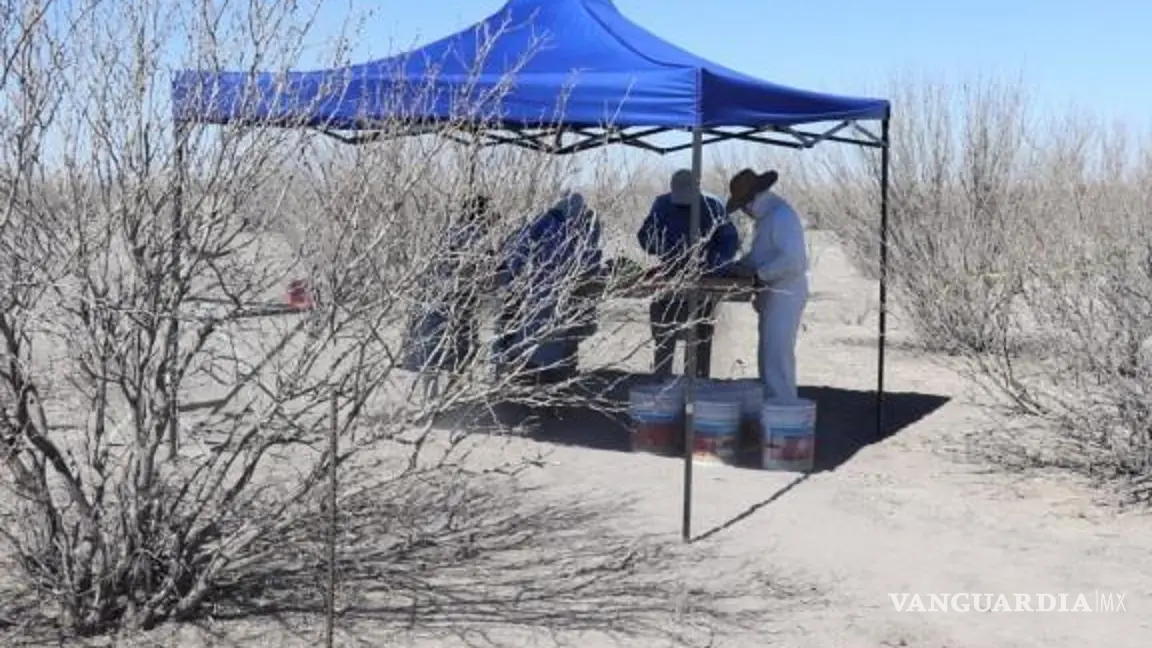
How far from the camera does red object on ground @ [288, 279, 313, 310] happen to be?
5.29 m

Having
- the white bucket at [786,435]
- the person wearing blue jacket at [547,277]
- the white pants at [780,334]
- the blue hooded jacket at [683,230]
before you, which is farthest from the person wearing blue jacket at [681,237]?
the person wearing blue jacket at [547,277]

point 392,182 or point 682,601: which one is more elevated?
point 392,182

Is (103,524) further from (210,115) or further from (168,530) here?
(210,115)

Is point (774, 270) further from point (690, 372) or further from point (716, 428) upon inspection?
point (690, 372)

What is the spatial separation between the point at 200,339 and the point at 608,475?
3474 millimetres

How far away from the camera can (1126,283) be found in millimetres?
7590

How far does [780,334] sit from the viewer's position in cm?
874

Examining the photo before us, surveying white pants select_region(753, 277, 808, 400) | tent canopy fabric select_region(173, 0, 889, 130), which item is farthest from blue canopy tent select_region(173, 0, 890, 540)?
white pants select_region(753, 277, 808, 400)

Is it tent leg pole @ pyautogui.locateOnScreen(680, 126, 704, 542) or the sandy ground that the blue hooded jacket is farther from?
tent leg pole @ pyautogui.locateOnScreen(680, 126, 704, 542)

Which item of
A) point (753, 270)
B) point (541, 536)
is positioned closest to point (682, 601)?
point (541, 536)

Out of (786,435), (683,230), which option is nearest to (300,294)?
(786,435)

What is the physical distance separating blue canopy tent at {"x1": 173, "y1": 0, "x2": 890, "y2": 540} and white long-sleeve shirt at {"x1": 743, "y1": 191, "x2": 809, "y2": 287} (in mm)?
488

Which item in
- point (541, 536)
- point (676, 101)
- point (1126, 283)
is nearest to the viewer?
point (541, 536)

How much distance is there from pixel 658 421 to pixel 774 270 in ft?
3.88
